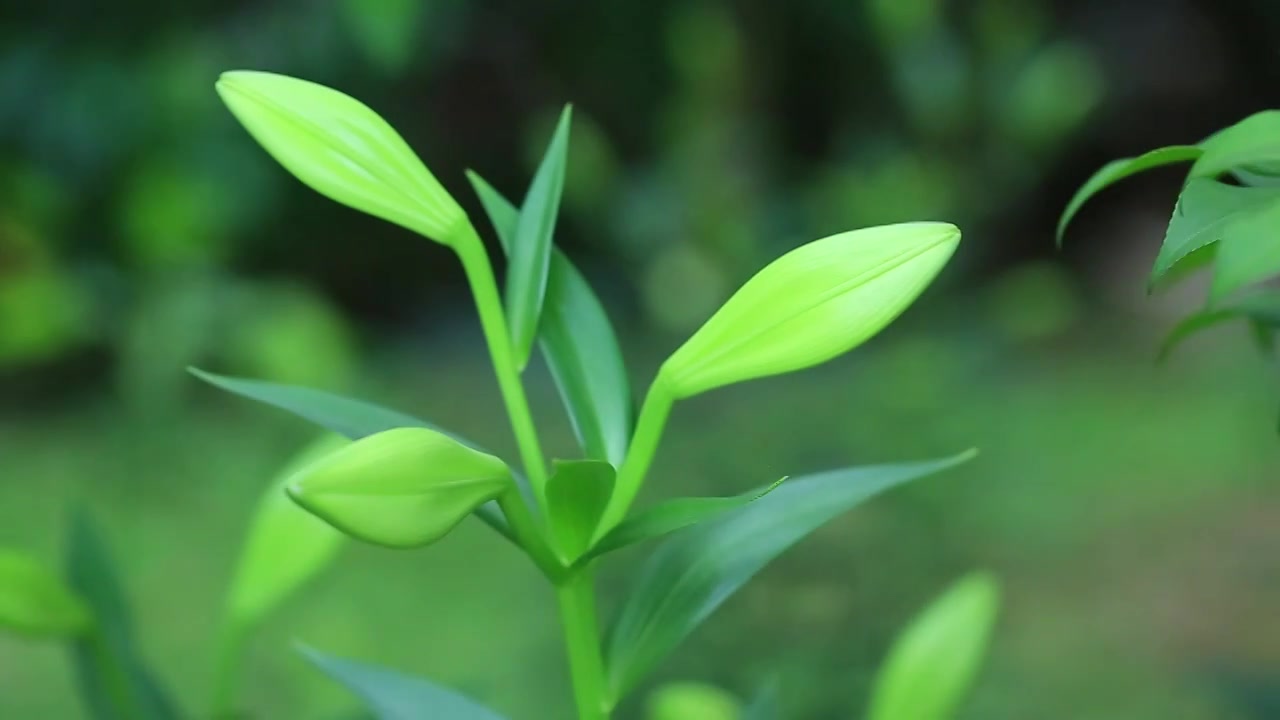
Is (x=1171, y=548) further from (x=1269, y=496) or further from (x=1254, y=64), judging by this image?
(x=1254, y=64)

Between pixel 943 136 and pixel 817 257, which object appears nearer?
pixel 817 257

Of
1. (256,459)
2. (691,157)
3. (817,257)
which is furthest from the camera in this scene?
(691,157)

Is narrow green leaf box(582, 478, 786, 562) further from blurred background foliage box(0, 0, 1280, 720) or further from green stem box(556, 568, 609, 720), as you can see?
blurred background foliage box(0, 0, 1280, 720)

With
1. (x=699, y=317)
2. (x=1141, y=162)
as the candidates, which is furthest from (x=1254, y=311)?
(x=699, y=317)

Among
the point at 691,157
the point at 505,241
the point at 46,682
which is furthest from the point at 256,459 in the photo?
the point at 505,241

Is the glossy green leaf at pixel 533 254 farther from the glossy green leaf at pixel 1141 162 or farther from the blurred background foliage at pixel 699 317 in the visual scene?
the blurred background foliage at pixel 699 317

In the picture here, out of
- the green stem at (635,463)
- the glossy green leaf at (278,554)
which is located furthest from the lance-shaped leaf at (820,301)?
the glossy green leaf at (278,554)
